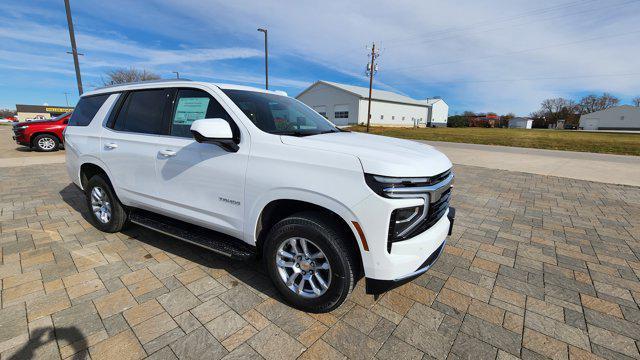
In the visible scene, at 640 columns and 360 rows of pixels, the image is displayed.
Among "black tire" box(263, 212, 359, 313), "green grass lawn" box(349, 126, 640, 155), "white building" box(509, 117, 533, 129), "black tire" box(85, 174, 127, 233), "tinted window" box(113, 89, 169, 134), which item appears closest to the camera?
"black tire" box(263, 212, 359, 313)

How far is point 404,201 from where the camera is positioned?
2098 millimetres

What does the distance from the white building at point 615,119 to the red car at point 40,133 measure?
108 m

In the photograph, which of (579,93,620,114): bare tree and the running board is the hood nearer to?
the running board

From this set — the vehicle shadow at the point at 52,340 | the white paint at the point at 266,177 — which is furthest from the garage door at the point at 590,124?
the vehicle shadow at the point at 52,340

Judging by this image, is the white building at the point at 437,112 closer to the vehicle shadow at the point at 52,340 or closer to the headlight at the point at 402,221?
the headlight at the point at 402,221

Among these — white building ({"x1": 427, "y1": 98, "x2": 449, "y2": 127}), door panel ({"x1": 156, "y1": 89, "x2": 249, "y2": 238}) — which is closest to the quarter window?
white building ({"x1": 427, "y1": 98, "x2": 449, "y2": 127})

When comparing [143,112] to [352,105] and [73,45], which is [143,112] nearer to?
[73,45]

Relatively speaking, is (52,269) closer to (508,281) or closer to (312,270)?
(312,270)

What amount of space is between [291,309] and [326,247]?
75 cm

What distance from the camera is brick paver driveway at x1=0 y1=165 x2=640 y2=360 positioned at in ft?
7.20

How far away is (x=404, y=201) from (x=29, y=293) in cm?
331

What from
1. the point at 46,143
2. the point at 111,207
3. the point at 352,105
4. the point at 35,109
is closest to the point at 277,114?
the point at 111,207

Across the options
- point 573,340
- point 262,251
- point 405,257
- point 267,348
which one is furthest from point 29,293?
point 573,340

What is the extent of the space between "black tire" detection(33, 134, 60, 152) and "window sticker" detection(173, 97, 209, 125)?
1318 centimetres
